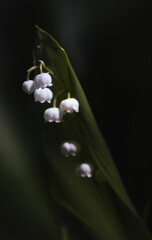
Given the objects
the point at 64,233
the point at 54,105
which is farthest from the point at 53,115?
the point at 64,233

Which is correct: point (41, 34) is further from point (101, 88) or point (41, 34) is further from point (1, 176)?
point (1, 176)

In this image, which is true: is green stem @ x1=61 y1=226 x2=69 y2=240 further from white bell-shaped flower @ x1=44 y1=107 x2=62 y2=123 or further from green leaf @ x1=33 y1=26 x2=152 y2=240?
white bell-shaped flower @ x1=44 y1=107 x2=62 y2=123

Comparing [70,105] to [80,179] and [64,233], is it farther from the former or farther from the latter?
[64,233]

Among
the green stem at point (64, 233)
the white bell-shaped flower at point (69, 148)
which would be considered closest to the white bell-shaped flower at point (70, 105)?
the white bell-shaped flower at point (69, 148)

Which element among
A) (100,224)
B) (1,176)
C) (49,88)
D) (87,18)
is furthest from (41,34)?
(100,224)

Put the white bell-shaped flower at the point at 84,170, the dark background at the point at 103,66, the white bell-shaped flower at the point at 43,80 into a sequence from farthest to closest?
the dark background at the point at 103,66, the white bell-shaped flower at the point at 84,170, the white bell-shaped flower at the point at 43,80

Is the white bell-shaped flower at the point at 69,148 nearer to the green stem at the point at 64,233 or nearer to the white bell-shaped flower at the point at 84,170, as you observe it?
the white bell-shaped flower at the point at 84,170

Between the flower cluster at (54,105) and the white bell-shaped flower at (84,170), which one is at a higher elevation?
the flower cluster at (54,105)
